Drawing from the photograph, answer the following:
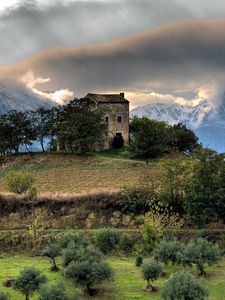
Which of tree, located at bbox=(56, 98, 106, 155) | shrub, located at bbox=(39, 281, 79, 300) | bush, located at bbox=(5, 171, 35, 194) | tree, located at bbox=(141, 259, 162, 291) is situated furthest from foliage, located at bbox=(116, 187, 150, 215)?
shrub, located at bbox=(39, 281, 79, 300)

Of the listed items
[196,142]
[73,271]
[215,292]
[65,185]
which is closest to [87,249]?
[73,271]

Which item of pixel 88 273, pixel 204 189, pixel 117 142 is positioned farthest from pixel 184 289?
pixel 117 142

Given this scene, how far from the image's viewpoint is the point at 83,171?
79.8 m

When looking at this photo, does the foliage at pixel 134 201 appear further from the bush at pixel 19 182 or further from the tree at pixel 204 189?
the bush at pixel 19 182

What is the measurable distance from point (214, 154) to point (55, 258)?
70.4 ft

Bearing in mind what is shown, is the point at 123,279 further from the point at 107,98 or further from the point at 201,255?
the point at 107,98

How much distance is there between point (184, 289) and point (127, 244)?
21.6 metres

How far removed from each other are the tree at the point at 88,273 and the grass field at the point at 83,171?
2595 cm

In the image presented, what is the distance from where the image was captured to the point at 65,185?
72062 millimetres

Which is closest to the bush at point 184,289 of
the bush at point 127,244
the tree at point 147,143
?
A: the bush at point 127,244

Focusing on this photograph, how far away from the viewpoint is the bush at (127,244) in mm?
54250

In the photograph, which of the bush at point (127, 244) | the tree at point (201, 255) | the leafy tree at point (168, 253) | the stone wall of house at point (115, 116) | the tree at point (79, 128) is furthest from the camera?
the stone wall of house at point (115, 116)

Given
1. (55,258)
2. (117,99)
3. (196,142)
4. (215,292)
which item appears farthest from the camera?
(196,142)

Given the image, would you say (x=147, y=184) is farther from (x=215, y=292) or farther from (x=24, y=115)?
(x=24, y=115)
